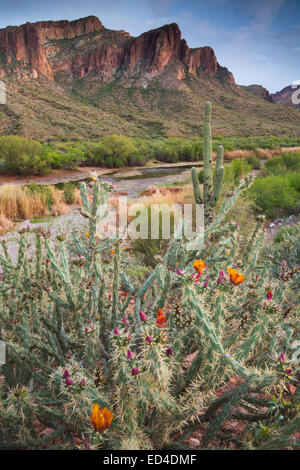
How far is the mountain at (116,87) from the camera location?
3912 cm

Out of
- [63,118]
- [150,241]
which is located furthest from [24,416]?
[63,118]

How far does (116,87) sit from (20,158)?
5634 cm

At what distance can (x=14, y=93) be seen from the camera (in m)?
39.8

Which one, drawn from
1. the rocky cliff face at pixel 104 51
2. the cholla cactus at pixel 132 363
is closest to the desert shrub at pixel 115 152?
the cholla cactus at pixel 132 363

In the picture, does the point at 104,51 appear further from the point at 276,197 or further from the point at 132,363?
the point at 132,363

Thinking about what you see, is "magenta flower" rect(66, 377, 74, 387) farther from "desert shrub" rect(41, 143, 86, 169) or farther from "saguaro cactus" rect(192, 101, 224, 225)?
"desert shrub" rect(41, 143, 86, 169)

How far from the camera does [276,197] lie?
27.3 ft

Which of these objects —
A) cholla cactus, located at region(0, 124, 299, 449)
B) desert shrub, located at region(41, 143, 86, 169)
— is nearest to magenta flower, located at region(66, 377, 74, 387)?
cholla cactus, located at region(0, 124, 299, 449)

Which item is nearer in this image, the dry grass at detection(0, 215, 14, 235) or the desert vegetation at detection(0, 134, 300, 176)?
the dry grass at detection(0, 215, 14, 235)

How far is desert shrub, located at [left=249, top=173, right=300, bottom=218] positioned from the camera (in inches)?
317

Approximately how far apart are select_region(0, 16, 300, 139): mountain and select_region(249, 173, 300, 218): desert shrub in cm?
2641

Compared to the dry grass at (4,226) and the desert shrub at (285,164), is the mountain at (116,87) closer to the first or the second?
the desert shrub at (285,164)
